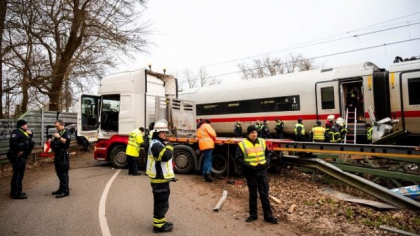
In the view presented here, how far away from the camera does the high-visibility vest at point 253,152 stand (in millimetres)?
4453

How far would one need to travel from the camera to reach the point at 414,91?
9438mm

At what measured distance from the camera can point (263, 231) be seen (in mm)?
4035

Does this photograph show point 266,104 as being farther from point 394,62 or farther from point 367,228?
point 367,228

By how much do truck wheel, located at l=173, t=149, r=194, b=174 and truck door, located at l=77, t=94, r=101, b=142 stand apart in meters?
3.40

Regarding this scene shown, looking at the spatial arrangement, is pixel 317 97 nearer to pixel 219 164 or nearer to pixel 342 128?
pixel 342 128

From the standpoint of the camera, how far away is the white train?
9.63 meters

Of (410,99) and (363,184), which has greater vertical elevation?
(410,99)

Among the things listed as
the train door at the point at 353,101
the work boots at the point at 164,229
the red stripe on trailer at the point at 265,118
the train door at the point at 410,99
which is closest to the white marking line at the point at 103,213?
the work boots at the point at 164,229

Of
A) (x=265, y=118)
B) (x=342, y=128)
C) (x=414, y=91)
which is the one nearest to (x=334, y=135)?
(x=342, y=128)

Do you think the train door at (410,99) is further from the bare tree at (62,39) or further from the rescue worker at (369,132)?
the bare tree at (62,39)

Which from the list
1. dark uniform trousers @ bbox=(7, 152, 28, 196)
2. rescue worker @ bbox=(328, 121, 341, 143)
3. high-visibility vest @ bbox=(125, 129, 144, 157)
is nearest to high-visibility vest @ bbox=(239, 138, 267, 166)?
high-visibility vest @ bbox=(125, 129, 144, 157)

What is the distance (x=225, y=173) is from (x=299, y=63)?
32.4 meters

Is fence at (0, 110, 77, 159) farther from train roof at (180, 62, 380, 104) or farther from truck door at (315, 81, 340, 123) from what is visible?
truck door at (315, 81, 340, 123)

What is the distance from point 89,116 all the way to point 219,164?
206 inches
